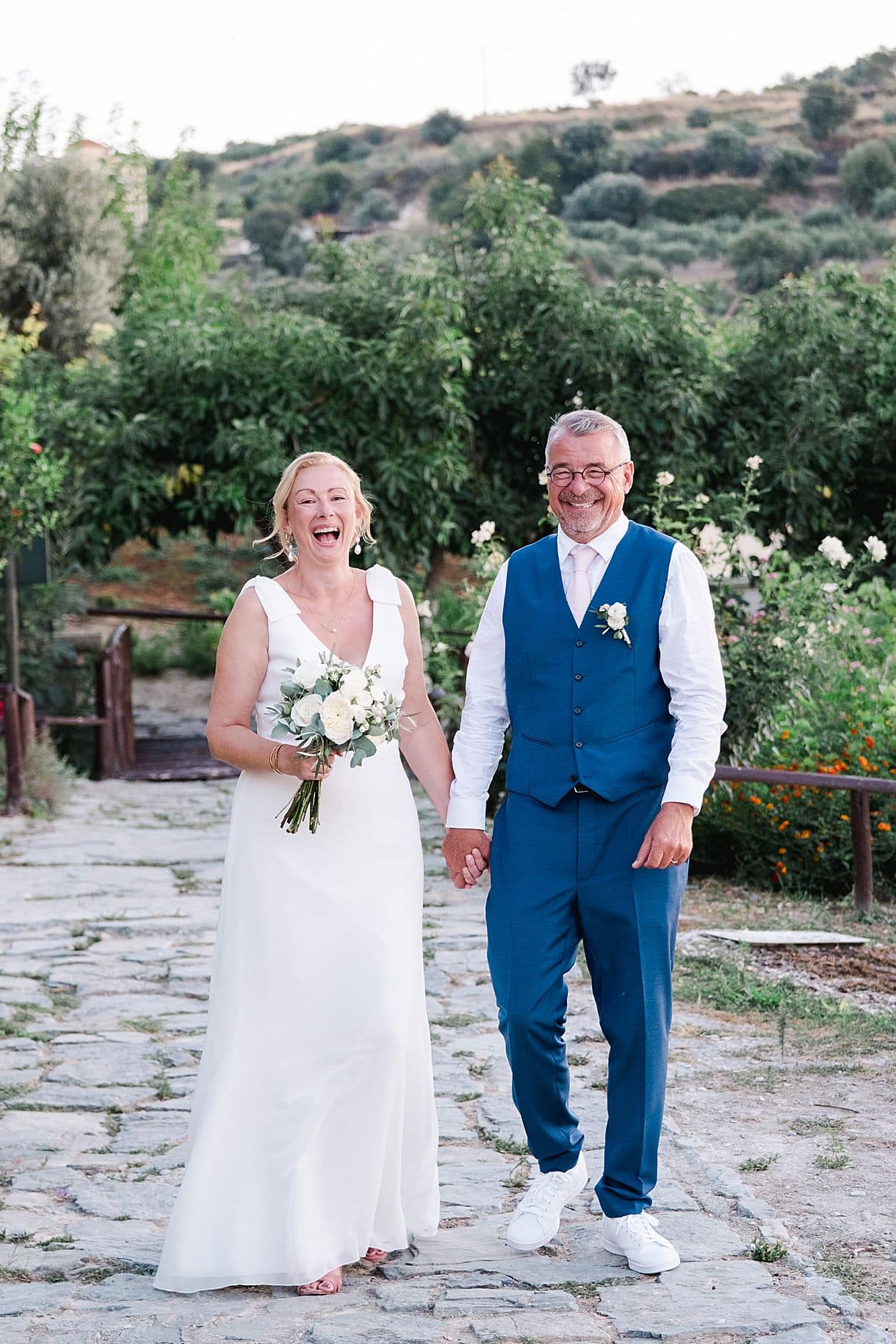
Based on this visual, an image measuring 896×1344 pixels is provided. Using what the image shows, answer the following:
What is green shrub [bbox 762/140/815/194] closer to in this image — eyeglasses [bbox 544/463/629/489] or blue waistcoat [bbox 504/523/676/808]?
eyeglasses [bbox 544/463/629/489]

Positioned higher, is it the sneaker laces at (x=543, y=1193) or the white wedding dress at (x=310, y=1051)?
the white wedding dress at (x=310, y=1051)

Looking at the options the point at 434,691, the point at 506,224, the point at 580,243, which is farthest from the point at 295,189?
the point at 434,691

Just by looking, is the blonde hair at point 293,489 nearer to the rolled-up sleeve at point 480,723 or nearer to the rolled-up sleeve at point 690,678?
the rolled-up sleeve at point 480,723

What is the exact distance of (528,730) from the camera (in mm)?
3377

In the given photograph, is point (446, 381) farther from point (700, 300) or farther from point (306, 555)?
point (306, 555)

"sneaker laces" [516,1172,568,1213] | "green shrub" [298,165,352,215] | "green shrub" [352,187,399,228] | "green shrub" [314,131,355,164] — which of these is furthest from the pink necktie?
"green shrub" [314,131,355,164]

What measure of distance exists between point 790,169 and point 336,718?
39.3 m

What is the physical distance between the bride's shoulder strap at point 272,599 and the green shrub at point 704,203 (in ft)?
120

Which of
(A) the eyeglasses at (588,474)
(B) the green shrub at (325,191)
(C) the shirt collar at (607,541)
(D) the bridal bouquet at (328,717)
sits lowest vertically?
(D) the bridal bouquet at (328,717)

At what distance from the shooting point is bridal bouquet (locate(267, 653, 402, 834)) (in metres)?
3.24

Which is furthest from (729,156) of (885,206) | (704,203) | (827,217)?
(885,206)

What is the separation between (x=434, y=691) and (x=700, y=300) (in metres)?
4.70

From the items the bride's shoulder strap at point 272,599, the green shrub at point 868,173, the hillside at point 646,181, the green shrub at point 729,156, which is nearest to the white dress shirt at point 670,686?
the bride's shoulder strap at point 272,599

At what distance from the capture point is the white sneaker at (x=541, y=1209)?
133 inches
